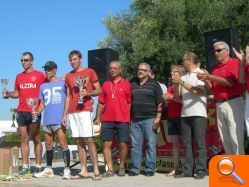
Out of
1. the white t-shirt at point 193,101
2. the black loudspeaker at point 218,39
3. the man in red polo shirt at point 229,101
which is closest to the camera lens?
the man in red polo shirt at point 229,101

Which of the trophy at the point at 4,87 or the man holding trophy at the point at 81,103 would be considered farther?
the trophy at the point at 4,87

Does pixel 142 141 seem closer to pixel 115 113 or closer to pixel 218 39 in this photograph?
pixel 115 113

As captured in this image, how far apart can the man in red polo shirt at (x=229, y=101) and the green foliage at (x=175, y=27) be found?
585 inches

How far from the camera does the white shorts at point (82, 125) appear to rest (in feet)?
25.5

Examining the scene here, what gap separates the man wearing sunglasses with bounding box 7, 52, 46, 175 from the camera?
8633mm

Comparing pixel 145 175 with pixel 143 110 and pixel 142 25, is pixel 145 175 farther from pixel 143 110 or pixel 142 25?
pixel 142 25

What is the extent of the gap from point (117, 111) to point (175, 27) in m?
15.2

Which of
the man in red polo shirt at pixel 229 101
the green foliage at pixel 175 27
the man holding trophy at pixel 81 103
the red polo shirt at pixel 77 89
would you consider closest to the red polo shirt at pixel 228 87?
the man in red polo shirt at pixel 229 101

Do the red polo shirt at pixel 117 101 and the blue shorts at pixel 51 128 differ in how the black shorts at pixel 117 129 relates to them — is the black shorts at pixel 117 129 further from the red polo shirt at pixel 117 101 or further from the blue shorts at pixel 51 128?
the blue shorts at pixel 51 128

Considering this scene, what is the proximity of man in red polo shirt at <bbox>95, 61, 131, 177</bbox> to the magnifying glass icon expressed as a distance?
4.95 metres

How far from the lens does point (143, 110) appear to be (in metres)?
8.13

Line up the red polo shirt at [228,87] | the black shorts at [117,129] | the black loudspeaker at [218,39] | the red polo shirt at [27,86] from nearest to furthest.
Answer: the red polo shirt at [228,87], the black shorts at [117,129], the black loudspeaker at [218,39], the red polo shirt at [27,86]

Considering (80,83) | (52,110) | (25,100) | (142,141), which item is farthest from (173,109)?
(25,100)

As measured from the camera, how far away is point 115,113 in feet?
26.3
